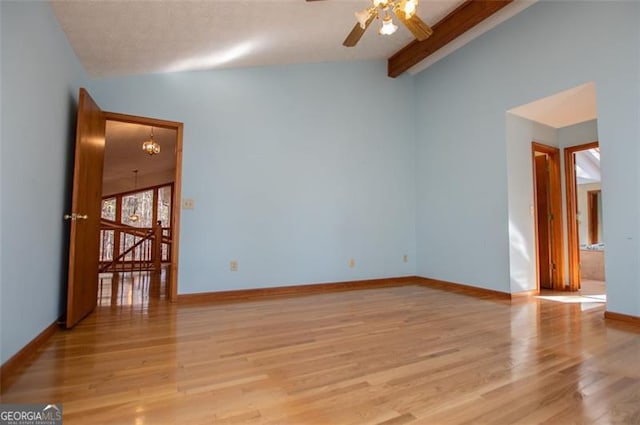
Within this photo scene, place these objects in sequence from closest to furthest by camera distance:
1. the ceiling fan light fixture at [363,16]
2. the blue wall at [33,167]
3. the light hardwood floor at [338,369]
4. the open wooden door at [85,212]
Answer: the light hardwood floor at [338,369], the blue wall at [33,167], the ceiling fan light fixture at [363,16], the open wooden door at [85,212]

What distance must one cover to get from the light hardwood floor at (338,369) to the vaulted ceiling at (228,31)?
2304mm

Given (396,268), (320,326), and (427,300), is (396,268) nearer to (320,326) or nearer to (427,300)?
(427,300)

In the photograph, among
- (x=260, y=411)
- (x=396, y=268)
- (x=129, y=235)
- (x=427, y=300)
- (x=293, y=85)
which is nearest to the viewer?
(x=260, y=411)

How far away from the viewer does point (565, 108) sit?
361 cm

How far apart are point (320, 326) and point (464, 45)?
4.17 metres

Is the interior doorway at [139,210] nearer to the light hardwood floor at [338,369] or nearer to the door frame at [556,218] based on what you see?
the light hardwood floor at [338,369]

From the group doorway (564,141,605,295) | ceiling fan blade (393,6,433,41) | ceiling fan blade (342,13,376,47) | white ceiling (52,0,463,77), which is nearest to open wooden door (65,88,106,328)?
white ceiling (52,0,463,77)

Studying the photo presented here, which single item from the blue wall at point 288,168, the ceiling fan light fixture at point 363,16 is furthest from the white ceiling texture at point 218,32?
the ceiling fan light fixture at point 363,16

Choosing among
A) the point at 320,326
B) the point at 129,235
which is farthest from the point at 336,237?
the point at 129,235

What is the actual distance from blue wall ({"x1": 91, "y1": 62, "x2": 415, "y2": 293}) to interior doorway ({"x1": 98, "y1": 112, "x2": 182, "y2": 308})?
0.18 meters

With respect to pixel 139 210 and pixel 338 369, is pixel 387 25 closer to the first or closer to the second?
pixel 338 369

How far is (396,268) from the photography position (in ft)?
15.4

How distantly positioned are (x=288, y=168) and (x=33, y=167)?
2.48 metres

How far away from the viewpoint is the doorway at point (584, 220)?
423cm
